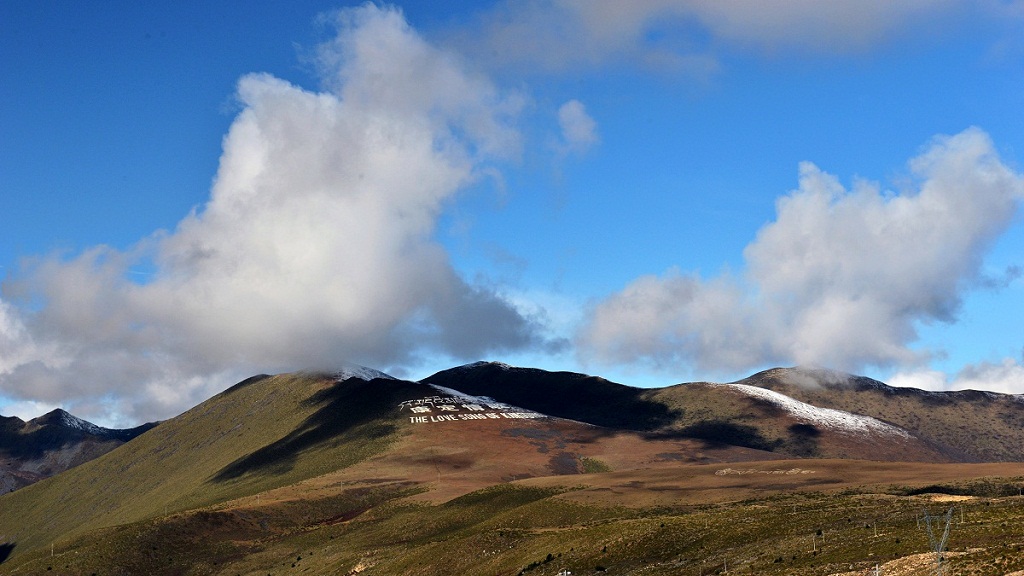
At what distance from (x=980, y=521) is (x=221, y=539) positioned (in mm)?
111378

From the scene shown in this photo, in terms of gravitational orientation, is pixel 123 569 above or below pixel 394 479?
below

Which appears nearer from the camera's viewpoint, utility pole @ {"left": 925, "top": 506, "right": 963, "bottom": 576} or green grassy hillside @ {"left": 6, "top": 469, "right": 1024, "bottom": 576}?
utility pole @ {"left": 925, "top": 506, "right": 963, "bottom": 576}

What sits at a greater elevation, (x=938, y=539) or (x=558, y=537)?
(x=558, y=537)

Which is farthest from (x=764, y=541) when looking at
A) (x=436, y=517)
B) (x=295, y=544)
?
(x=295, y=544)

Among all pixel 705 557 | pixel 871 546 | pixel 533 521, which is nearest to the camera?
pixel 871 546

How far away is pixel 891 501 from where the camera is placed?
88.7 metres

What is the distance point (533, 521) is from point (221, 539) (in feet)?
189

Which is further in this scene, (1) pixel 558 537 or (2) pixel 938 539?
(1) pixel 558 537

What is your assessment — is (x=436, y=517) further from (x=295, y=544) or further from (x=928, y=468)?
(x=928, y=468)

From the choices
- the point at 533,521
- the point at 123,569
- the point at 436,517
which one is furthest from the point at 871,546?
the point at 123,569

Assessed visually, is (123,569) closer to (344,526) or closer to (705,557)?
(344,526)

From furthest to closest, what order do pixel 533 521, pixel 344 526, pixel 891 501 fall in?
pixel 344 526 < pixel 533 521 < pixel 891 501

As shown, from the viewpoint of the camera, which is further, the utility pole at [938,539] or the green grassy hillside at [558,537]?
the green grassy hillside at [558,537]

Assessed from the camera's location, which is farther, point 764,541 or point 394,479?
point 394,479
